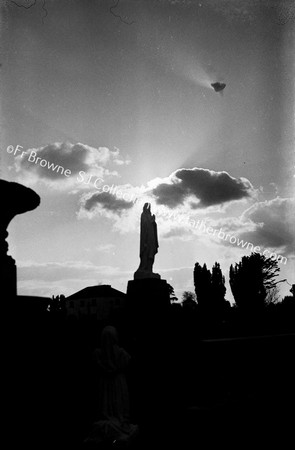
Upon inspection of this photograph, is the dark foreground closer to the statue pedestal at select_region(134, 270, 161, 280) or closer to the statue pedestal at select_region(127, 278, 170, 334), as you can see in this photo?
the statue pedestal at select_region(127, 278, 170, 334)

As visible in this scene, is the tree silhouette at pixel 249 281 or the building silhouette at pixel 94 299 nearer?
the tree silhouette at pixel 249 281

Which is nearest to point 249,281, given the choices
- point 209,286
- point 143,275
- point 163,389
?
point 209,286

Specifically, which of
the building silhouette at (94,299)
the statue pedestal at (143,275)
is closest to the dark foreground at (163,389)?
the statue pedestal at (143,275)

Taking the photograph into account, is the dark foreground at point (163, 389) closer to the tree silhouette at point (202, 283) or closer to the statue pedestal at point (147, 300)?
the statue pedestal at point (147, 300)

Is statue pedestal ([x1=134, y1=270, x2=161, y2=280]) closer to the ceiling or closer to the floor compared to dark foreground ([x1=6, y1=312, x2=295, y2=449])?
closer to the ceiling

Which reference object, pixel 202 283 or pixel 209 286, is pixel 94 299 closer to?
pixel 202 283

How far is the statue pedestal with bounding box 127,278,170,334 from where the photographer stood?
45.3 ft

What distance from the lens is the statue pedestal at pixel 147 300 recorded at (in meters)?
13.8

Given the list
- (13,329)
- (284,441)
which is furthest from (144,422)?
(13,329)

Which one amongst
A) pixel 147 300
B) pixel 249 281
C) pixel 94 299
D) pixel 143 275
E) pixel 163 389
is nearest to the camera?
pixel 163 389

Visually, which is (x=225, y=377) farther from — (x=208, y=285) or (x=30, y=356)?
(x=208, y=285)

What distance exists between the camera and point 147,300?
14.1m

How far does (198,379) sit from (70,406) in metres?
3.13

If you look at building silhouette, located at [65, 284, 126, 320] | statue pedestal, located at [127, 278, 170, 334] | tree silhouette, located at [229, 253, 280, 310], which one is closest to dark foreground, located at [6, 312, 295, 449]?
statue pedestal, located at [127, 278, 170, 334]
